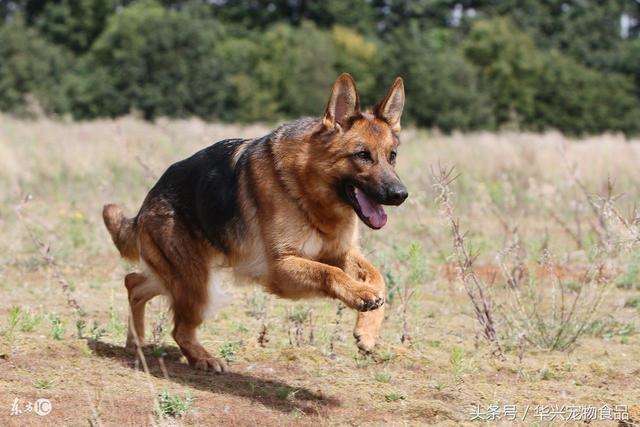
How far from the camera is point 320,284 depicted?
17.2ft

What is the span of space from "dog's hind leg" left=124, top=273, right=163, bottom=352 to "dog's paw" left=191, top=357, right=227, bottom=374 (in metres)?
0.62

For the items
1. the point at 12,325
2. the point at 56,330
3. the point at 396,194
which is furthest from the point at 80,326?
the point at 396,194

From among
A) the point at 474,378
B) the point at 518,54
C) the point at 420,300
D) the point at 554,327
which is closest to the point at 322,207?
the point at 474,378

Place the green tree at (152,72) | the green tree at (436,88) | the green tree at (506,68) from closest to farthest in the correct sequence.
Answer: the green tree at (152,72)
the green tree at (436,88)
the green tree at (506,68)

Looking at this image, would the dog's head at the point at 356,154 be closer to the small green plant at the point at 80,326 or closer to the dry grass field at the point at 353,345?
the dry grass field at the point at 353,345

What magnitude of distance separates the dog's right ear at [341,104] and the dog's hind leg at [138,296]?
1822 millimetres

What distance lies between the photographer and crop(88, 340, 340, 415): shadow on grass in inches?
206

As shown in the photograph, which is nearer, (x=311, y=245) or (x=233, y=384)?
(x=311, y=245)

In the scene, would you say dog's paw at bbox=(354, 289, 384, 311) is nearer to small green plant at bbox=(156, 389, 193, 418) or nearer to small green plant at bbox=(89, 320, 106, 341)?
small green plant at bbox=(156, 389, 193, 418)

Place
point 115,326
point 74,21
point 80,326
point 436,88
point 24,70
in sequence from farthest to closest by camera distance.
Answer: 1. point 74,21
2. point 436,88
3. point 24,70
4. point 115,326
5. point 80,326

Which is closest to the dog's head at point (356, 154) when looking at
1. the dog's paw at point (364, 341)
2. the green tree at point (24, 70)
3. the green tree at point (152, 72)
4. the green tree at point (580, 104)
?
the dog's paw at point (364, 341)

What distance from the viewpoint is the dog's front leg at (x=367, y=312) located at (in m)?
5.20

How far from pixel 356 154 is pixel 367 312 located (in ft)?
3.22

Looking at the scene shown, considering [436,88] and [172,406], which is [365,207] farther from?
[436,88]
